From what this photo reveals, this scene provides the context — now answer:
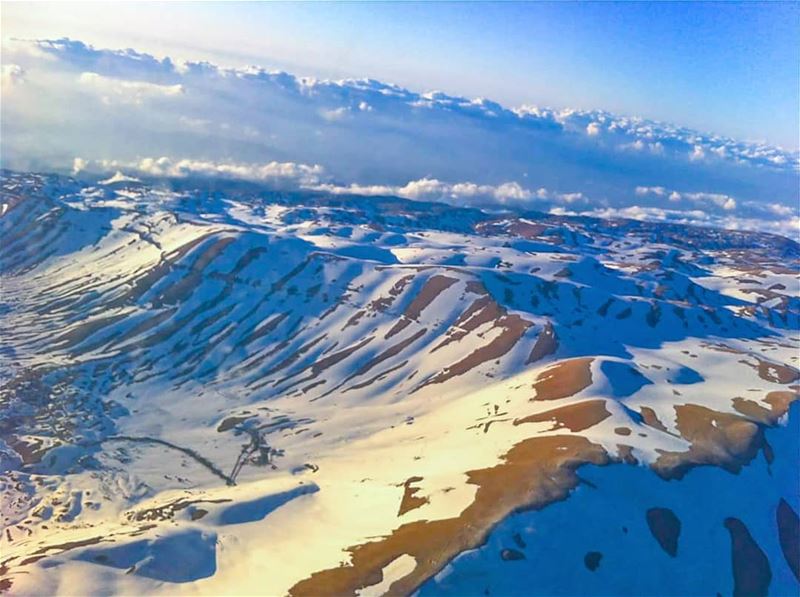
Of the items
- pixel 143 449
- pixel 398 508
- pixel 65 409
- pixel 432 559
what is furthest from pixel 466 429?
pixel 65 409

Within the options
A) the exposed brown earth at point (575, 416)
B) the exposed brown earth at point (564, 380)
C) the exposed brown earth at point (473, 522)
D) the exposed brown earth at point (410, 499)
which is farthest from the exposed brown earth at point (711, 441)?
the exposed brown earth at point (410, 499)

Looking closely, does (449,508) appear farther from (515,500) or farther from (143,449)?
(143,449)

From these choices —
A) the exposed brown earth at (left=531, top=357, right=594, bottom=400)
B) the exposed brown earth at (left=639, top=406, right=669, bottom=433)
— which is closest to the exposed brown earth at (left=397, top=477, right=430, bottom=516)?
the exposed brown earth at (left=531, top=357, right=594, bottom=400)

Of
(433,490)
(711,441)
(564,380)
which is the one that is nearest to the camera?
(433,490)

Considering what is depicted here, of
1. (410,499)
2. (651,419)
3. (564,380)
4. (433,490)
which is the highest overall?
(651,419)

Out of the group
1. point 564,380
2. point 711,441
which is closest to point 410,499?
point 711,441

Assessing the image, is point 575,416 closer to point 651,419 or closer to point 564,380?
point 651,419
